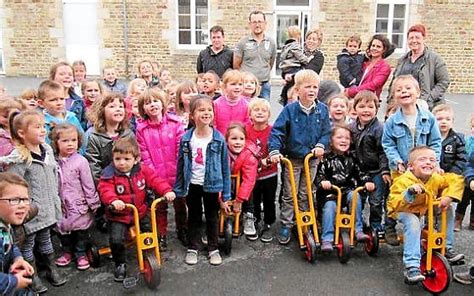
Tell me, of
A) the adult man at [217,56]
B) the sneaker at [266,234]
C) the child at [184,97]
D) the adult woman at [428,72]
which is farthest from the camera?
the adult man at [217,56]

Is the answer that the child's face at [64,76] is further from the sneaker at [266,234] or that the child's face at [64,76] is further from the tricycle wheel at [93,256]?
the sneaker at [266,234]

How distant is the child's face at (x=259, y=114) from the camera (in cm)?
480

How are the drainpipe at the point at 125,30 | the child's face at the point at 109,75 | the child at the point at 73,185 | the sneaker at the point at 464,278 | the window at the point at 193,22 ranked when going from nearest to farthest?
the sneaker at the point at 464,278 < the child at the point at 73,185 < the child's face at the point at 109,75 < the drainpipe at the point at 125,30 < the window at the point at 193,22

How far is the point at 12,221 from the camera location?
318 centimetres

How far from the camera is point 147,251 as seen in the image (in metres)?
4.07

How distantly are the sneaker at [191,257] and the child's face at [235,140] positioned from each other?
1018 millimetres

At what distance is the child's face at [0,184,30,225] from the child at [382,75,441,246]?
117 inches


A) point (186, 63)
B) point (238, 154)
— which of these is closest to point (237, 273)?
point (238, 154)

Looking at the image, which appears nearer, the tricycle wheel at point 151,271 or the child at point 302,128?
the tricycle wheel at point 151,271

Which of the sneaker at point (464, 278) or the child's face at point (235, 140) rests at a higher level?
the child's face at point (235, 140)

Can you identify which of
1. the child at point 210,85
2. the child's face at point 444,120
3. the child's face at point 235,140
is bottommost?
the child's face at point 235,140

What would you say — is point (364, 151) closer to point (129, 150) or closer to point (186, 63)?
point (129, 150)

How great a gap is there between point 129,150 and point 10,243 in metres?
1.23

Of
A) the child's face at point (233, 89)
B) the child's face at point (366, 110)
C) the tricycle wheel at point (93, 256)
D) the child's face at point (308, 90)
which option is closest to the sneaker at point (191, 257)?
the tricycle wheel at point (93, 256)
